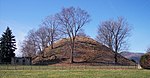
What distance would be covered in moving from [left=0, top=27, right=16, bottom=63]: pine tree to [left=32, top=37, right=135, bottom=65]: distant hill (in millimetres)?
8853

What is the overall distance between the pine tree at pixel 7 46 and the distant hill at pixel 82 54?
8.85 metres

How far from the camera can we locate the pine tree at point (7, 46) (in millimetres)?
78125

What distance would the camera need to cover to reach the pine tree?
78125 mm

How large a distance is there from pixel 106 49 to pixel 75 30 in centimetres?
2294

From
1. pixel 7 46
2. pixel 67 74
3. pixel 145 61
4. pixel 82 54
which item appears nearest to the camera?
pixel 67 74

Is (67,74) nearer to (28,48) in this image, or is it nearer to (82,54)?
(82,54)

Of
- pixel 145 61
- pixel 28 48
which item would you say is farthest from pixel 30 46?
pixel 145 61

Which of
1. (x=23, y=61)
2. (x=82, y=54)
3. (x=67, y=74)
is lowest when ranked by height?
(x=67, y=74)

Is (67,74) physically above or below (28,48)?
below

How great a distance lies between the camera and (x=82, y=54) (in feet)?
295

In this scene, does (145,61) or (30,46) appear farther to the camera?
(30,46)

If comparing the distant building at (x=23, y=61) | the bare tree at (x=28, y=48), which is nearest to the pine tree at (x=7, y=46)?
the distant building at (x=23, y=61)

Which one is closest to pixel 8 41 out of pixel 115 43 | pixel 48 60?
pixel 48 60

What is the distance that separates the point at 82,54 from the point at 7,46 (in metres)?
24.4
